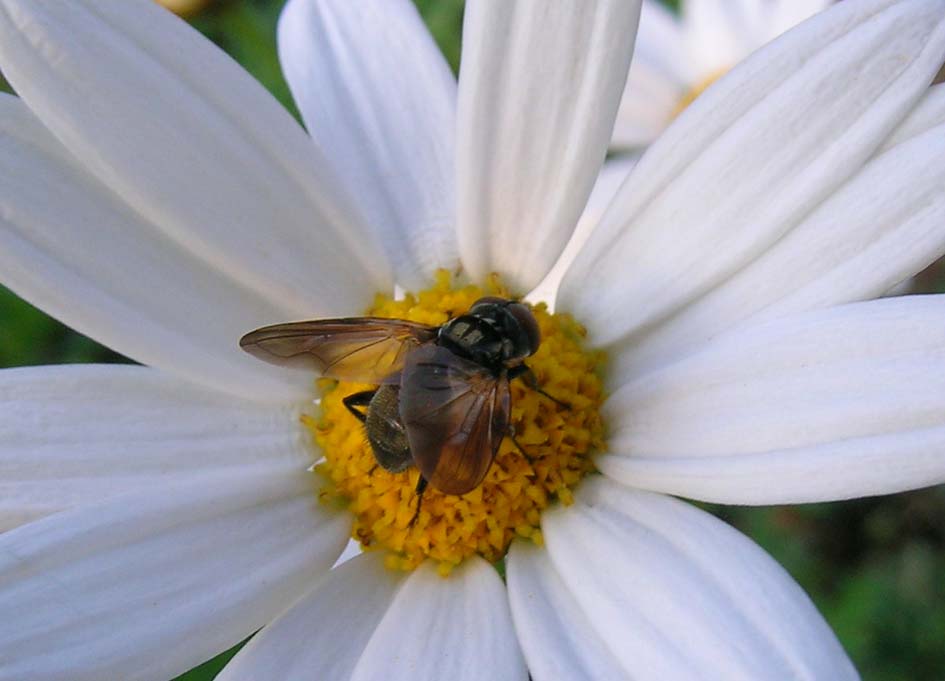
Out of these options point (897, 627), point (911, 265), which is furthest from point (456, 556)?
point (897, 627)

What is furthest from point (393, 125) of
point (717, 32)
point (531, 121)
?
point (717, 32)

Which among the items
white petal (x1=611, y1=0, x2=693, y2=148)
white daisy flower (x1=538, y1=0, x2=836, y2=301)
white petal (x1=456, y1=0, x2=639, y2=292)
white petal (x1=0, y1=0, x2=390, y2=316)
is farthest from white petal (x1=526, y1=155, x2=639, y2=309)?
white petal (x1=611, y1=0, x2=693, y2=148)

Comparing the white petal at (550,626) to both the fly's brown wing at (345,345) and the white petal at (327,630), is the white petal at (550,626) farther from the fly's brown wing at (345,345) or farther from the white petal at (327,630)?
the fly's brown wing at (345,345)

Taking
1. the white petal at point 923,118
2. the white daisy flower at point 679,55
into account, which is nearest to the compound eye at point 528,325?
the white petal at point 923,118

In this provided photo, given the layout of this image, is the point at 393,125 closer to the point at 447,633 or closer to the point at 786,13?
the point at 447,633

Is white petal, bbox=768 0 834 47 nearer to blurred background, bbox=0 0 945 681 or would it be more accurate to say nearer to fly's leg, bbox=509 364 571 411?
blurred background, bbox=0 0 945 681
